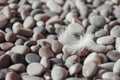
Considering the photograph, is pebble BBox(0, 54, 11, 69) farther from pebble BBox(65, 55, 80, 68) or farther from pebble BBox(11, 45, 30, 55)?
pebble BBox(65, 55, 80, 68)

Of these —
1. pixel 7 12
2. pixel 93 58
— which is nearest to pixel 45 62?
pixel 93 58

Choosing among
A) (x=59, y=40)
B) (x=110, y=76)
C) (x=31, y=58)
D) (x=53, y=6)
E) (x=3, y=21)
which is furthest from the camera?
(x=53, y=6)

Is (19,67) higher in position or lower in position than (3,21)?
lower

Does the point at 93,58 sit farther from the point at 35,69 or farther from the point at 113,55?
the point at 35,69

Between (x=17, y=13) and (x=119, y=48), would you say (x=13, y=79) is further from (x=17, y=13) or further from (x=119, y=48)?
(x=17, y=13)

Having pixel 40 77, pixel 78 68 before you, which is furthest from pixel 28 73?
pixel 78 68

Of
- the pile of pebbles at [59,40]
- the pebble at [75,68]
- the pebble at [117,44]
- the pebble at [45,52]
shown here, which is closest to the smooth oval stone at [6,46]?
the pile of pebbles at [59,40]
